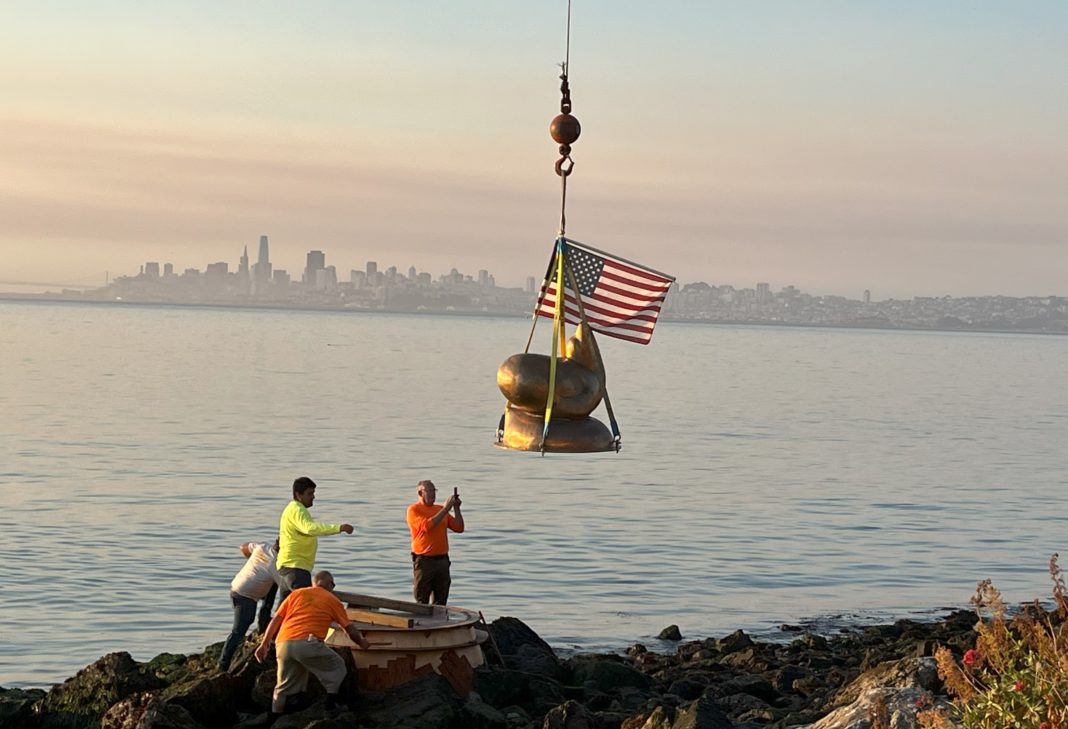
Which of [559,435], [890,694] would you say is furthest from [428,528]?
[890,694]

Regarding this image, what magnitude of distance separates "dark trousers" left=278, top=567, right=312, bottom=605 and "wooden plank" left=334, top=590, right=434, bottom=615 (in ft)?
1.29

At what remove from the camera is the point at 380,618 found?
17312mm

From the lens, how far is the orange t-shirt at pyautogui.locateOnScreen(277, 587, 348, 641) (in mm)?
15891

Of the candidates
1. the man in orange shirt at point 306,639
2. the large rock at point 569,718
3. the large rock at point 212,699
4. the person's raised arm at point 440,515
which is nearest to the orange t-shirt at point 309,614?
the man in orange shirt at point 306,639

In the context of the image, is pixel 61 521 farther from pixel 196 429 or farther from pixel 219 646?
pixel 196 429

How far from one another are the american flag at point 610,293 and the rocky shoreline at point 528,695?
11.6ft

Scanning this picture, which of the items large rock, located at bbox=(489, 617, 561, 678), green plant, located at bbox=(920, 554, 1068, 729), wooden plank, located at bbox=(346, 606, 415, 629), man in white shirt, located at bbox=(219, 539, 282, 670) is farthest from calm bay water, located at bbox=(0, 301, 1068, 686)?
green plant, located at bbox=(920, 554, 1068, 729)

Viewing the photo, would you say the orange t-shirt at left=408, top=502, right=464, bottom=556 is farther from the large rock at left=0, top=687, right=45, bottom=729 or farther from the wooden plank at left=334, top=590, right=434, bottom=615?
the large rock at left=0, top=687, right=45, bottom=729

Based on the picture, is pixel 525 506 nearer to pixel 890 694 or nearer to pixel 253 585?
pixel 253 585

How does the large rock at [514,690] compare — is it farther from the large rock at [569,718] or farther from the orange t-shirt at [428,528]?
the large rock at [569,718]

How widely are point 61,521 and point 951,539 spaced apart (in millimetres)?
20233

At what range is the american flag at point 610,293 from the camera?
47.6ft

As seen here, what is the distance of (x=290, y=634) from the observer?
52.2 feet

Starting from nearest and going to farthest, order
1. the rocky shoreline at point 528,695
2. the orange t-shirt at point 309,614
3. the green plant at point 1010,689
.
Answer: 1. the green plant at point 1010,689
2. the rocky shoreline at point 528,695
3. the orange t-shirt at point 309,614
